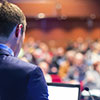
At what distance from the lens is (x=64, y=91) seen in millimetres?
1602

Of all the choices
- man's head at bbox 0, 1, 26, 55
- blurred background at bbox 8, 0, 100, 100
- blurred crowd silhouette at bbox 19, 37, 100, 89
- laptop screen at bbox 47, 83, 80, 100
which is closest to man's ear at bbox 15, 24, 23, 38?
man's head at bbox 0, 1, 26, 55

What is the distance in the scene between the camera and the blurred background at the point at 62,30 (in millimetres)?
7585

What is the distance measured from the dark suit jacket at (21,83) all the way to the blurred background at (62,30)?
5134 mm

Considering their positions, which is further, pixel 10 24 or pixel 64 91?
pixel 64 91

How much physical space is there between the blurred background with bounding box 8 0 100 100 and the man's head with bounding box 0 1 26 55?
5.04 m

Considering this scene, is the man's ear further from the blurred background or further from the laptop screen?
the blurred background

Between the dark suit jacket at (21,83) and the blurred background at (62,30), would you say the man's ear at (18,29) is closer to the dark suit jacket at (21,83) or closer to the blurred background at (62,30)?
the dark suit jacket at (21,83)

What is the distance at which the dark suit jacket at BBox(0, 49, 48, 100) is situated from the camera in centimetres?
108

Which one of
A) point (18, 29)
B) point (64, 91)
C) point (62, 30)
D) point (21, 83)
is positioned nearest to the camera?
point (21, 83)

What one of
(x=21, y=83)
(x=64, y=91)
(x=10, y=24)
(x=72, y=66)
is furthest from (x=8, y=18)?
(x=72, y=66)

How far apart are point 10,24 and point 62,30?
10798mm

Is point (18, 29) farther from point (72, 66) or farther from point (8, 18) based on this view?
point (72, 66)

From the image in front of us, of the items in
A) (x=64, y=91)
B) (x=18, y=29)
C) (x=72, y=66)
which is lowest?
(x=72, y=66)

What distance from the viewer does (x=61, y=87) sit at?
63.6 inches
